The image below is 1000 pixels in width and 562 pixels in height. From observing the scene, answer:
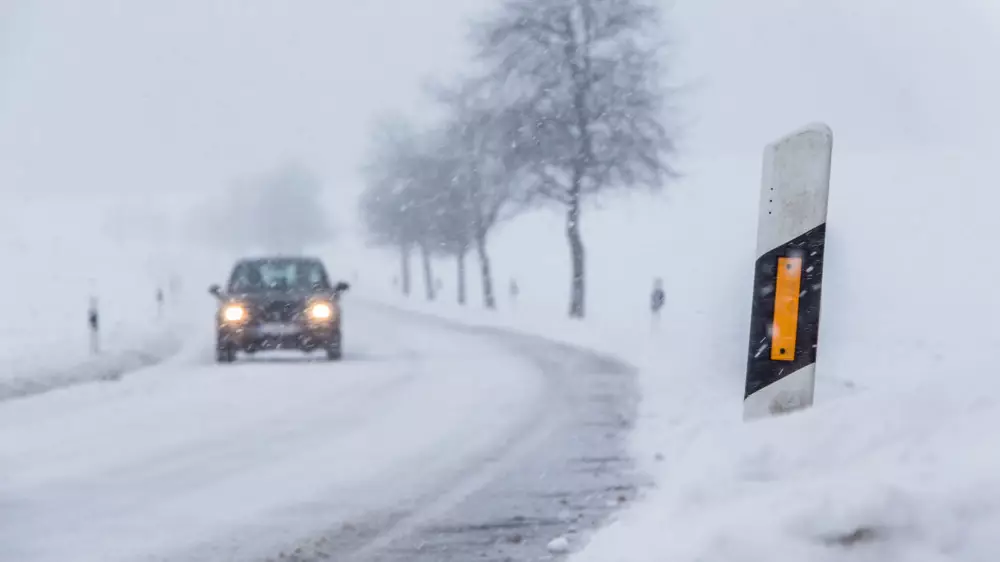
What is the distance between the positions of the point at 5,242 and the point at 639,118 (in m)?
71.1

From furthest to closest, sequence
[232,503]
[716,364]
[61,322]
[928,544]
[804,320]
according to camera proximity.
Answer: [61,322], [716,364], [232,503], [804,320], [928,544]

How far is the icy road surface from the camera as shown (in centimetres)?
564

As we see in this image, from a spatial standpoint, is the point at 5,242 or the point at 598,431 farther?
the point at 5,242

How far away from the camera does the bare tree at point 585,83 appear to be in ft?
108

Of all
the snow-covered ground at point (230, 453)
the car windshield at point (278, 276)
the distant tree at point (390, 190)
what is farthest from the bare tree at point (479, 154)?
the snow-covered ground at point (230, 453)

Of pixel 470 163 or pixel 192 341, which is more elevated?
pixel 470 163

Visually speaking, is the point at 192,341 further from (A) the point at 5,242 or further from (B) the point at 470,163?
(A) the point at 5,242

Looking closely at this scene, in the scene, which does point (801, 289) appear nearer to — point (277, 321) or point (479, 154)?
point (277, 321)

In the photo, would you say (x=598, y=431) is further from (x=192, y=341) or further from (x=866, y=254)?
(x=866, y=254)

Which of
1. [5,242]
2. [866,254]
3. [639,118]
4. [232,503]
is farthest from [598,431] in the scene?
[5,242]

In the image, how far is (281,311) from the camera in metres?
18.0

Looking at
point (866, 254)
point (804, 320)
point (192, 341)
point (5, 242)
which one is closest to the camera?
point (804, 320)

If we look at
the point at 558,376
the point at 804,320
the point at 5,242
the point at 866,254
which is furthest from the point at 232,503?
the point at 5,242

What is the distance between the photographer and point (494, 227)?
155 ft
